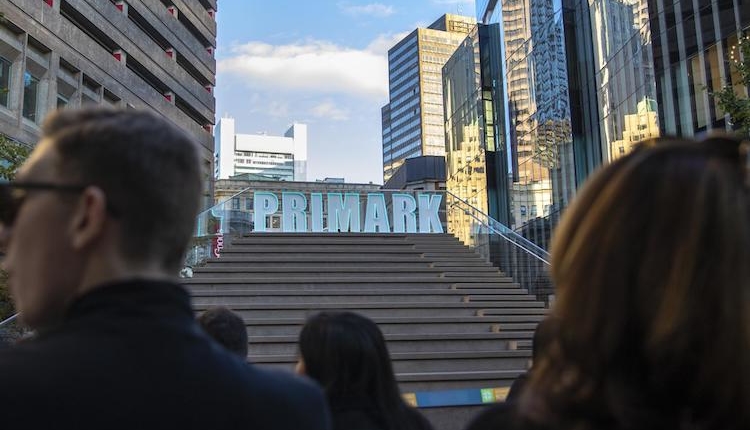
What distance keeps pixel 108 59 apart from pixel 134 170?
110 ft

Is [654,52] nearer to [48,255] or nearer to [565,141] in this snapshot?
[565,141]

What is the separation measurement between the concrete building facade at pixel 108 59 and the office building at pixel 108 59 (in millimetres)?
40

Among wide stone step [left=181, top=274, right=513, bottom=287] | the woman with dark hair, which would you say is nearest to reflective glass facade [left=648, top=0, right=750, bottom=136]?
wide stone step [left=181, top=274, right=513, bottom=287]

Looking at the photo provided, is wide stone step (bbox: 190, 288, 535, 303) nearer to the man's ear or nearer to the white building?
the man's ear

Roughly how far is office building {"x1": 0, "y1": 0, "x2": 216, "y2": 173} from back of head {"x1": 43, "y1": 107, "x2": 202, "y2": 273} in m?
13.3

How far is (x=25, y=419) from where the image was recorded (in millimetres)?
996

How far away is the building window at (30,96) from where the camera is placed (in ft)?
77.7

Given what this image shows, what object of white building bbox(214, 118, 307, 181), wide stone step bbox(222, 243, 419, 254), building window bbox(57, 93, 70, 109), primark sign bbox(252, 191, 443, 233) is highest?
white building bbox(214, 118, 307, 181)

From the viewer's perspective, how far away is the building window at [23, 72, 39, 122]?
23.7m

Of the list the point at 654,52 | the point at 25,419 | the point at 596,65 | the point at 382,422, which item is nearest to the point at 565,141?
the point at 596,65

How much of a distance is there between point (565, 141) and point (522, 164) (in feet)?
10.9

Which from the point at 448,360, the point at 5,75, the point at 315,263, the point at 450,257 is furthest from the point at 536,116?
the point at 5,75

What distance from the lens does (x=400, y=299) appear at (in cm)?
1278

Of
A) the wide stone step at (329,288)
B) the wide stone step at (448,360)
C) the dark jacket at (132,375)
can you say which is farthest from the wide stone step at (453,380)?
the dark jacket at (132,375)
